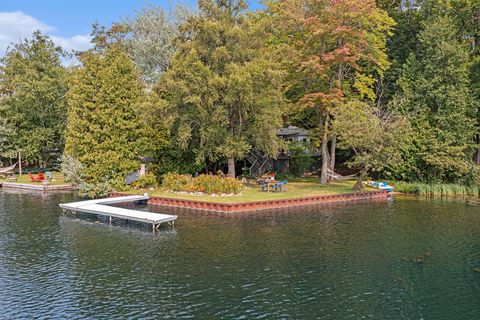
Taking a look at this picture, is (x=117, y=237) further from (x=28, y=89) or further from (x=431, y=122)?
(x=28, y=89)

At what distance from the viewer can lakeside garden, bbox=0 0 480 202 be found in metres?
39.7

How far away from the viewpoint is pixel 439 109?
47.4 metres

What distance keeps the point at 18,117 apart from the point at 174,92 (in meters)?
31.7

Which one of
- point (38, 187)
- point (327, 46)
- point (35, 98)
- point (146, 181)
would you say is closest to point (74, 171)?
point (146, 181)

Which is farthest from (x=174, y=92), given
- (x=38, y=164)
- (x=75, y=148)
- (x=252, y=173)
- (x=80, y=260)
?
(x=38, y=164)

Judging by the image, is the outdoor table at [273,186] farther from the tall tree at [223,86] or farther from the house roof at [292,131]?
the house roof at [292,131]

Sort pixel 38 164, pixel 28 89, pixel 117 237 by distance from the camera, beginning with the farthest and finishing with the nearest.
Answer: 1. pixel 38 164
2. pixel 28 89
3. pixel 117 237

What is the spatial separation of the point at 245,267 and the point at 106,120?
24.8 metres

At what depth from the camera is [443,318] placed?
15.0 metres

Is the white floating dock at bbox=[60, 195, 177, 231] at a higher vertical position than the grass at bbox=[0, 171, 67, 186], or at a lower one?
lower

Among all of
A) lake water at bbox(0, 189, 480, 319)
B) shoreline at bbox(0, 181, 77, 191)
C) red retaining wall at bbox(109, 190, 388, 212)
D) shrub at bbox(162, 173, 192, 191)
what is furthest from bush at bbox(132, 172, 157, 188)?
lake water at bbox(0, 189, 480, 319)

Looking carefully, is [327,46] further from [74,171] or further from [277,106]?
[74,171]

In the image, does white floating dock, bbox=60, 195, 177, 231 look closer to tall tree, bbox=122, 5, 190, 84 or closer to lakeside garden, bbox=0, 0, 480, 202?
lakeside garden, bbox=0, 0, 480, 202

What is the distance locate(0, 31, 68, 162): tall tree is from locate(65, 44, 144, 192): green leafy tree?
877 inches
